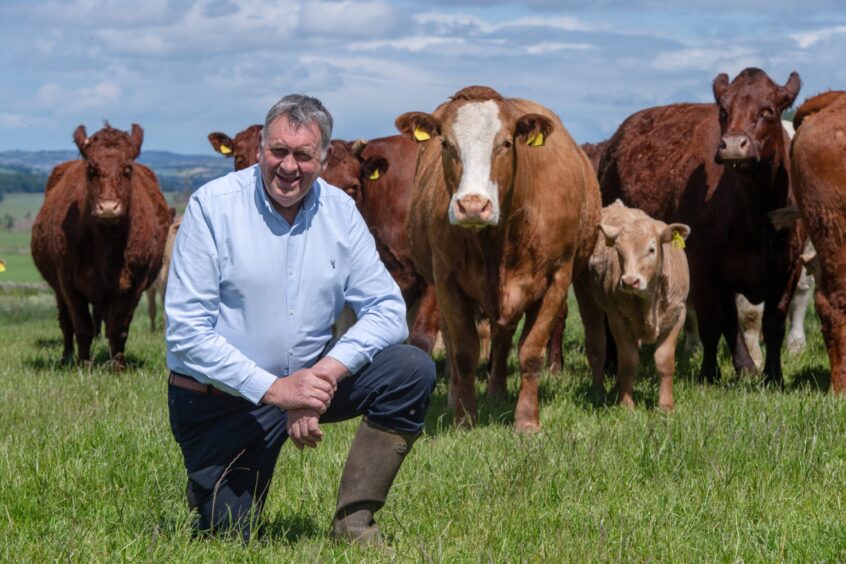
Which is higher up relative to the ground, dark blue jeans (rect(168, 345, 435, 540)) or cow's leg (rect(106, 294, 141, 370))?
dark blue jeans (rect(168, 345, 435, 540))

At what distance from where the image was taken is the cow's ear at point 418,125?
7.30 metres

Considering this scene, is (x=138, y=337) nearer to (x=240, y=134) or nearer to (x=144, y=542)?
(x=240, y=134)

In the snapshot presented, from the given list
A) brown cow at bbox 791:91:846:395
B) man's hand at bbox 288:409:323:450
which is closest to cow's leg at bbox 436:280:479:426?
brown cow at bbox 791:91:846:395

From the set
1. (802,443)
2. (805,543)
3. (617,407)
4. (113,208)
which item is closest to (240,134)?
(113,208)

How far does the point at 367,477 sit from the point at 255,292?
79 cm

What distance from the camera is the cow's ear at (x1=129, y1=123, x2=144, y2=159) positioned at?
1157 centimetres

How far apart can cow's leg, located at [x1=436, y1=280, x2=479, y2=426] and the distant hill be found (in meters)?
70.4

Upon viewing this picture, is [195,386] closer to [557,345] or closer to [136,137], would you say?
[557,345]

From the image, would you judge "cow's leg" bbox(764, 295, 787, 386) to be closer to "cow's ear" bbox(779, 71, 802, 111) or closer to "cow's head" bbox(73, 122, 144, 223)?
"cow's ear" bbox(779, 71, 802, 111)

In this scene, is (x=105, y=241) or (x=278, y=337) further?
(x=105, y=241)

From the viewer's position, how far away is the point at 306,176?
428 cm

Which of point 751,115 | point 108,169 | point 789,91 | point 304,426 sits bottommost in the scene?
point 304,426

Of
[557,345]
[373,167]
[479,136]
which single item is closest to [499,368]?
[479,136]

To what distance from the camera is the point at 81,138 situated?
37.7ft
